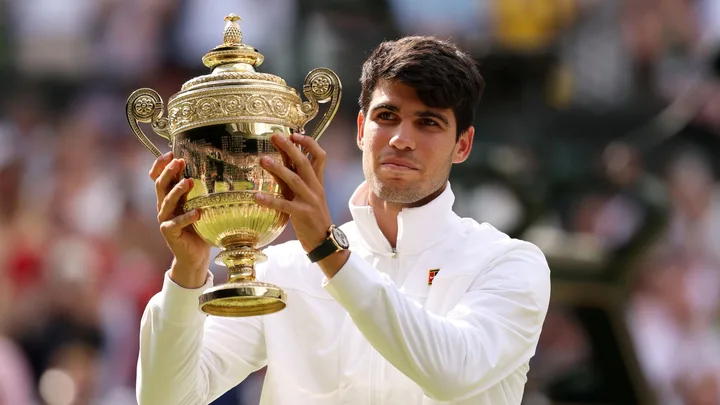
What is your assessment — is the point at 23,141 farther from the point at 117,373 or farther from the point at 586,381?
the point at 586,381

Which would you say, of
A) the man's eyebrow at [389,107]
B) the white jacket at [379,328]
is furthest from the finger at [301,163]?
the man's eyebrow at [389,107]

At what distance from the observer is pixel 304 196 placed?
3826 mm

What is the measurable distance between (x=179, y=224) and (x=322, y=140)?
22.6ft

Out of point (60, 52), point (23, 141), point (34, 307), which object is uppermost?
point (60, 52)

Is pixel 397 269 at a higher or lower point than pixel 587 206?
lower

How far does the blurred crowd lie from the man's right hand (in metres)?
5.09

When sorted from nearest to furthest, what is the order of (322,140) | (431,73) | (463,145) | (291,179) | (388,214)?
1. (291,179)
2. (431,73)
3. (388,214)
4. (463,145)
5. (322,140)

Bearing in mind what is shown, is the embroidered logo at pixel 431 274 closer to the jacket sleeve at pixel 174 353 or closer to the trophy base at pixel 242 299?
the trophy base at pixel 242 299

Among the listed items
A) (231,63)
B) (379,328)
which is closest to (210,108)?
(231,63)

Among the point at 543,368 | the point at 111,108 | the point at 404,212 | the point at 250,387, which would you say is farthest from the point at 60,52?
the point at 404,212

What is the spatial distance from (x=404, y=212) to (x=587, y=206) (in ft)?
21.4

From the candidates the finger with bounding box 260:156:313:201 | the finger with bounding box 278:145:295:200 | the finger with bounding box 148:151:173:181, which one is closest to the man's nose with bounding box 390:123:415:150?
the finger with bounding box 278:145:295:200

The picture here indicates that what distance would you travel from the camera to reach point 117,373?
30.7 feet

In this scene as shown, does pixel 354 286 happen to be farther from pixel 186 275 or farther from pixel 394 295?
pixel 186 275
